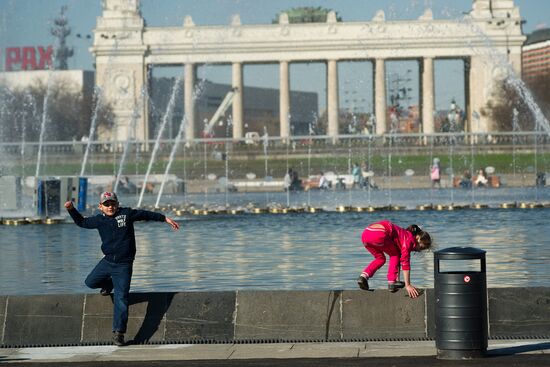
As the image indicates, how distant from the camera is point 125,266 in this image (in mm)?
24078

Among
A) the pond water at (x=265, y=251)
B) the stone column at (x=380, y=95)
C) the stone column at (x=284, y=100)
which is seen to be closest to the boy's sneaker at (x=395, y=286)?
the pond water at (x=265, y=251)

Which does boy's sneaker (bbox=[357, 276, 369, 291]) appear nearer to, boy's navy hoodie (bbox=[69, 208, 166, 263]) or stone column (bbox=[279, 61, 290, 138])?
boy's navy hoodie (bbox=[69, 208, 166, 263])

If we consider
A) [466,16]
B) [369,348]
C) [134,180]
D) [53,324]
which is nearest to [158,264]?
[53,324]

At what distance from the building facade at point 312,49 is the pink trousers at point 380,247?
146326 mm

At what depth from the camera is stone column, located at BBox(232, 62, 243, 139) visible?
178125mm

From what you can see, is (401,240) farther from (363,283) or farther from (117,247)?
(117,247)

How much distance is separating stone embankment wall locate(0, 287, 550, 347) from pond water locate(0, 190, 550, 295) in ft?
22.3

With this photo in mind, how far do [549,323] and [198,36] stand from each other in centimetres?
14979

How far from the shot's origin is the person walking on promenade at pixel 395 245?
23719 millimetres

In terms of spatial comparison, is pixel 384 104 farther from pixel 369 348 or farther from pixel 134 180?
pixel 369 348

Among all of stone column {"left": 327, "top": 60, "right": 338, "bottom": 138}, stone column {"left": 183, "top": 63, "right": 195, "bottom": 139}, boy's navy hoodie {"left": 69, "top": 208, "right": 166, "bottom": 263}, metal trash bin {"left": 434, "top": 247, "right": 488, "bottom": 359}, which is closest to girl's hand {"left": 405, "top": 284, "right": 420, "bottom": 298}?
metal trash bin {"left": 434, "top": 247, "right": 488, "bottom": 359}

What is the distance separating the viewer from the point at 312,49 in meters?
177

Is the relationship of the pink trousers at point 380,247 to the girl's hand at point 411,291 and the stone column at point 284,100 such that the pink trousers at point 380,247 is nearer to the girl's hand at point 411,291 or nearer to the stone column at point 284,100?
the girl's hand at point 411,291

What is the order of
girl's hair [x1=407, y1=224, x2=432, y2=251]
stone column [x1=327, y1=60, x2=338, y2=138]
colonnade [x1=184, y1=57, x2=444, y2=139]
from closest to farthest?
girl's hair [x1=407, y1=224, x2=432, y2=251] → colonnade [x1=184, y1=57, x2=444, y2=139] → stone column [x1=327, y1=60, x2=338, y2=138]
